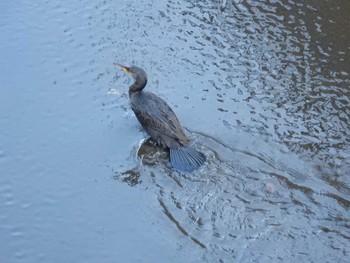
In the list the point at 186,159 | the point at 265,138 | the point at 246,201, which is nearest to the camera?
the point at 246,201

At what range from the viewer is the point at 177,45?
333 inches

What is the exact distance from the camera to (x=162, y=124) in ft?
23.2

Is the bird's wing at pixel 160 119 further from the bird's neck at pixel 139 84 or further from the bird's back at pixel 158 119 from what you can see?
the bird's neck at pixel 139 84

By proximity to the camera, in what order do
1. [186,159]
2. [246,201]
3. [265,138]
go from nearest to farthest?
1. [246,201]
2. [186,159]
3. [265,138]

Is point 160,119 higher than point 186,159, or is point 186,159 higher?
point 160,119

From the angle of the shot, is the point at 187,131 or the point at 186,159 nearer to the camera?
the point at 186,159

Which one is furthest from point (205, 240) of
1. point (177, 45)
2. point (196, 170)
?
point (177, 45)

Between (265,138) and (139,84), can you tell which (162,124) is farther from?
(265,138)

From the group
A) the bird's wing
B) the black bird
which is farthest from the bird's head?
the bird's wing

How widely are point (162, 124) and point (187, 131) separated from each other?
0.34 metres

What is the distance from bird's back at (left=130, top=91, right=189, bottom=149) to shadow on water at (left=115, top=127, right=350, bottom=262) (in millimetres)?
167

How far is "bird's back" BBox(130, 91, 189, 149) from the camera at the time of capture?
277 inches

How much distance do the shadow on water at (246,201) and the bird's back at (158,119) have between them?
0.55 feet

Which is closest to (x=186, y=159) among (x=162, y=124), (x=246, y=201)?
(x=162, y=124)
